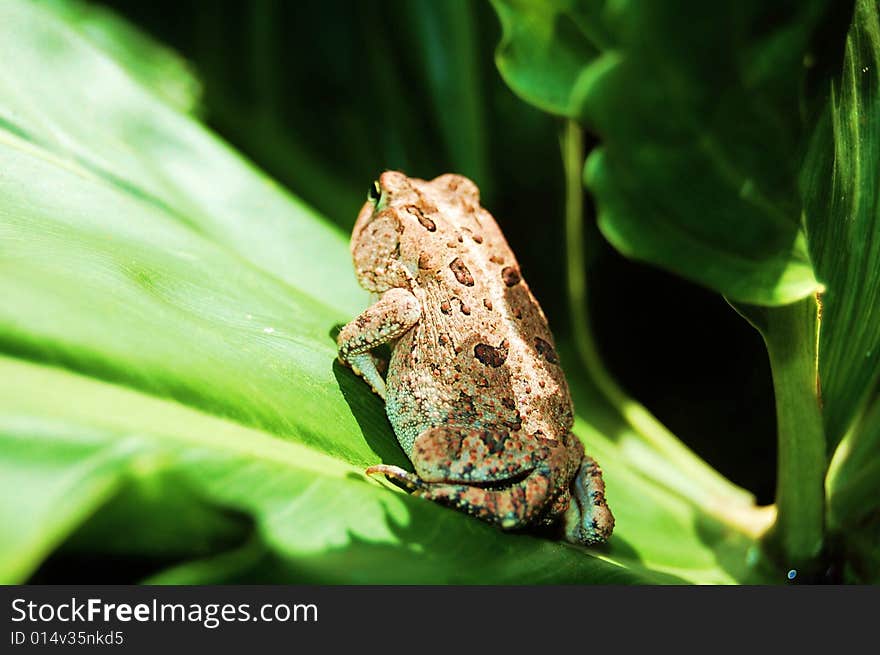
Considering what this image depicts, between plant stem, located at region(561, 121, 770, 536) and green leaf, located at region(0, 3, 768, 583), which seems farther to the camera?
plant stem, located at region(561, 121, 770, 536)

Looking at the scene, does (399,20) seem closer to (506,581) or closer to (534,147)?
(534,147)

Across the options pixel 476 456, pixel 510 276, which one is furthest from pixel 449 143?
pixel 476 456

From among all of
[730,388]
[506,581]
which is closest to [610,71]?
[506,581]

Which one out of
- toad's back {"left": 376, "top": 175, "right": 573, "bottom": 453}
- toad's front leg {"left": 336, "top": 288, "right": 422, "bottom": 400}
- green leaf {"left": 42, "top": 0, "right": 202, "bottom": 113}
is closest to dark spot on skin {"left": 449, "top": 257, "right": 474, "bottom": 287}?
toad's back {"left": 376, "top": 175, "right": 573, "bottom": 453}

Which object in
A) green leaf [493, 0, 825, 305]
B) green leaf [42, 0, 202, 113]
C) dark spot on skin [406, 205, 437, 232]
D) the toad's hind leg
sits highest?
green leaf [42, 0, 202, 113]

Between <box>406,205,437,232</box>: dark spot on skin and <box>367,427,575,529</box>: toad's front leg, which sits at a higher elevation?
<box>406,205,437,232</box>: dark spot on skin

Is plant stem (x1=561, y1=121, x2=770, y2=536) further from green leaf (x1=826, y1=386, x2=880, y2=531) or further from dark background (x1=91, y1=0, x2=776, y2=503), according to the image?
green leaf (x1=826, y1=386, x2=880, y2=531)
